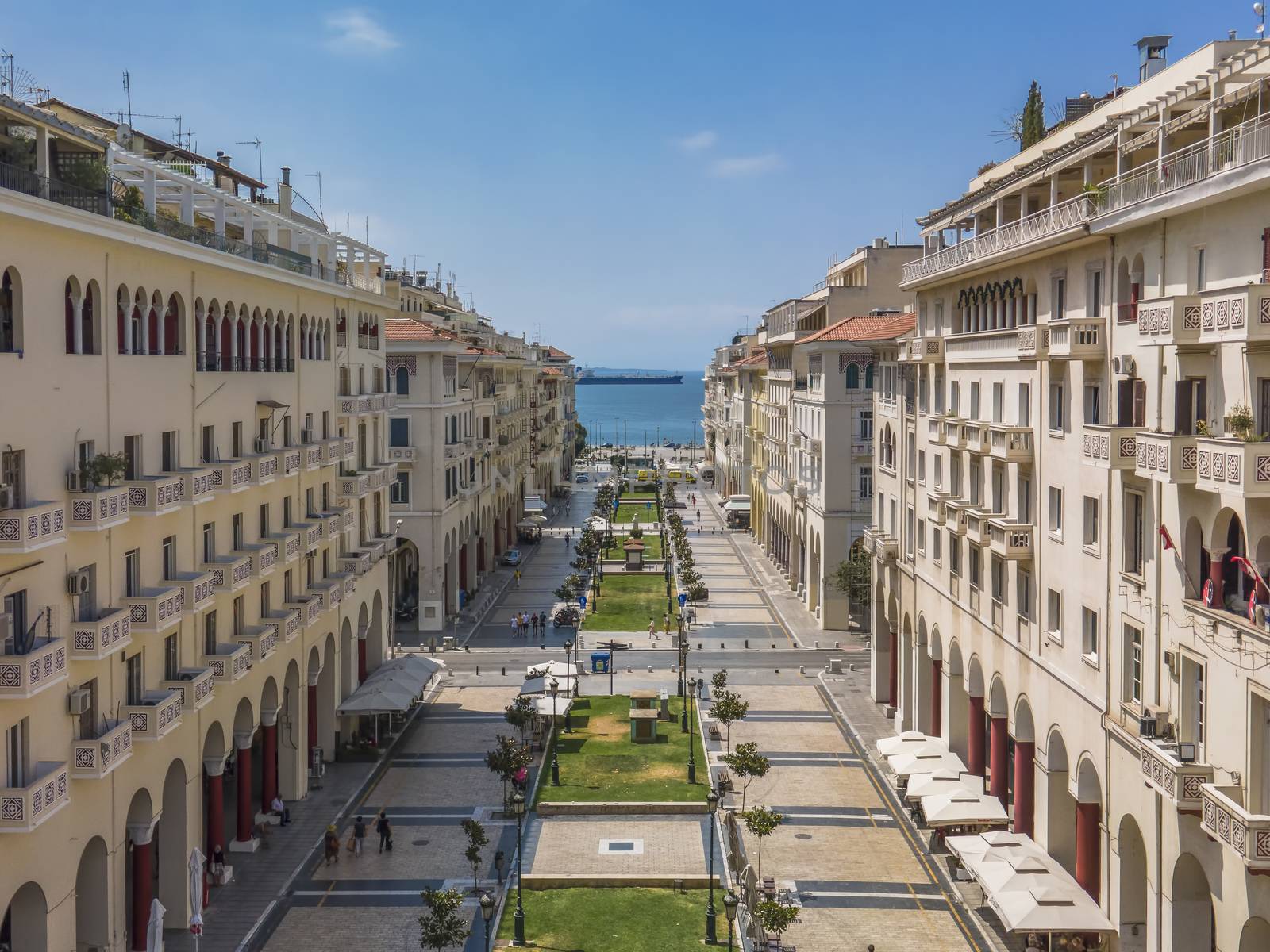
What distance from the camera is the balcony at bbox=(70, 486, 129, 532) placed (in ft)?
83.3

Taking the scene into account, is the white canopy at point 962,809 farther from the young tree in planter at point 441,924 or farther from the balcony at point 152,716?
the balcony at point 152,716

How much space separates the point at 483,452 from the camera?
3403 inches

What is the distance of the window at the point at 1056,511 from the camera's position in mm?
32312

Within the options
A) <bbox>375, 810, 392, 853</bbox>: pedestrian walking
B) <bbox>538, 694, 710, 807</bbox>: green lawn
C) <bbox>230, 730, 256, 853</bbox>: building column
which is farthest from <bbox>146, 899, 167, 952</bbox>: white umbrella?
<bbox>538, 694, 710, 807</bbox>: green lawn

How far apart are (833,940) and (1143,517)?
12987mm

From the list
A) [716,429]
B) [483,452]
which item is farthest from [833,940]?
[716,429]

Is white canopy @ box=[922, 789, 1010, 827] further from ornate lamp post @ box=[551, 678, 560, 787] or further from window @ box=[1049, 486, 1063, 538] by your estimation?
ornate lamp post @ box=[551, 678, 560, 787]

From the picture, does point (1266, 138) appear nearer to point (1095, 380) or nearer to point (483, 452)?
point (1095, 380)

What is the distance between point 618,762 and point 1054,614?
19.1 meters

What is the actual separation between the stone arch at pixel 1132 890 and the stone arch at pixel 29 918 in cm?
2262

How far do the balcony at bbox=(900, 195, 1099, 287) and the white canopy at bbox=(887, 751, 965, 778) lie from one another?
15764 mm

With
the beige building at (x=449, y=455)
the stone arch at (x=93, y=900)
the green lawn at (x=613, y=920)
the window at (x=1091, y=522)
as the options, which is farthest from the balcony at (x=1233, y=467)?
the beige building at (x=449, y=455)

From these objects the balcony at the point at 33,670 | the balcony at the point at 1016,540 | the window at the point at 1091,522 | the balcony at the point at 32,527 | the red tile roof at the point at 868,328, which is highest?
the red tile roof at the point at 868,328

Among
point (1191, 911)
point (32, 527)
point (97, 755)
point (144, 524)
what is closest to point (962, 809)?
point (1191, 911)
